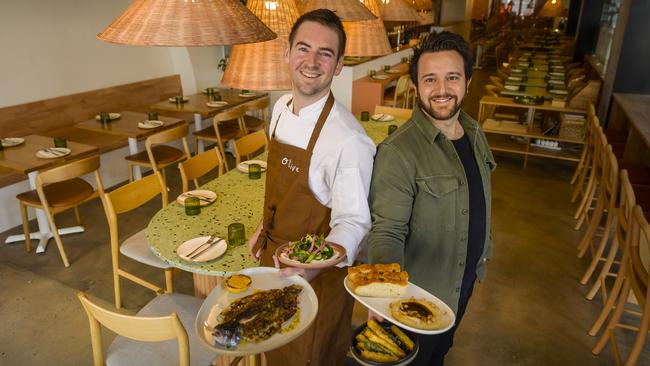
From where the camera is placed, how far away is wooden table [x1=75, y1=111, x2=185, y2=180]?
171 inches

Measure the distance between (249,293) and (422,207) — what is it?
65 centimetres

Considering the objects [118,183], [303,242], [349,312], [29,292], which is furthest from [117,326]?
[118,183]

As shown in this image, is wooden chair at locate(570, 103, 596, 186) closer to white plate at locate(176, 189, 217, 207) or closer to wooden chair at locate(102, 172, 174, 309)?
white plate at locate(176, 189, 217, 207)

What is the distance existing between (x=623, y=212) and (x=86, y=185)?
3.88 m

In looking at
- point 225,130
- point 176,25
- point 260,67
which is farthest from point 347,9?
point 225,130

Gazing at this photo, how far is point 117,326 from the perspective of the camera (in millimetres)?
1602

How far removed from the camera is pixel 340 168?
1600 mm

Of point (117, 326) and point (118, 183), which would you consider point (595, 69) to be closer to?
point (118, 183)

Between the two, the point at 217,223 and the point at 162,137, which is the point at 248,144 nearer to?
the point at 162,137

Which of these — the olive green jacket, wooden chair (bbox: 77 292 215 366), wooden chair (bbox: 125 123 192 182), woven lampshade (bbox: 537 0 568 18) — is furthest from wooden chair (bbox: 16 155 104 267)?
woven lampshade (bbox: 537 0 568 18)

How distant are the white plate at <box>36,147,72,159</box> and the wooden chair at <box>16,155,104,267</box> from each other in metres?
0.21

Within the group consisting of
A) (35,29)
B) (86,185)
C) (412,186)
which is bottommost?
(86,185)

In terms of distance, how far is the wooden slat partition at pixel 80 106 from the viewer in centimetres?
455

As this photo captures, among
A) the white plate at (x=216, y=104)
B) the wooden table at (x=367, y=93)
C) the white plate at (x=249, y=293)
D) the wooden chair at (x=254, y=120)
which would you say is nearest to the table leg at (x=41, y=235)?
the white plate at (x=216, y=104)
